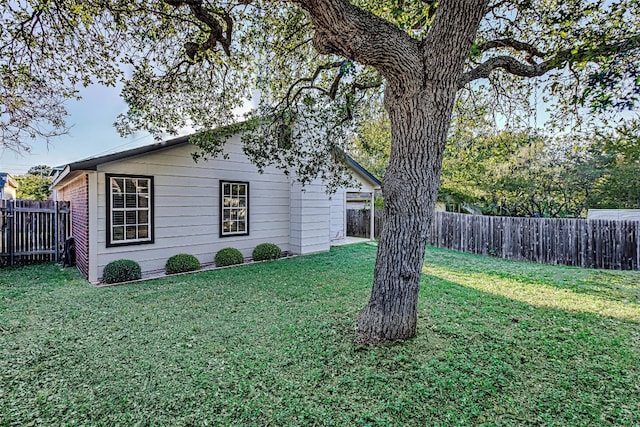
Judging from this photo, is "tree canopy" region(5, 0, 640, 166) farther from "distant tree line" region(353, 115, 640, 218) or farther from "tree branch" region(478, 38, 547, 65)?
"distant tree line" region(353, 115, 640, 218)

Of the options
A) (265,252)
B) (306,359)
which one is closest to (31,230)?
(265,252)

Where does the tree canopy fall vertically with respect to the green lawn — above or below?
above

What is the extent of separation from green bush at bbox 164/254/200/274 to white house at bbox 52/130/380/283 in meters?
0.27

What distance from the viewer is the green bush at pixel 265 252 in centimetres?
862

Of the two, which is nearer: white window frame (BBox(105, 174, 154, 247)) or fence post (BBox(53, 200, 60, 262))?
white window frame (BBox(105, 174, 154, 247))

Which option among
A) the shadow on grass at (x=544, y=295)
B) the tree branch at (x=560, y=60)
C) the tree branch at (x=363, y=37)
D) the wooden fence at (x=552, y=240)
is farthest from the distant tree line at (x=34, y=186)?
the tree branch at (x=560, y=60)

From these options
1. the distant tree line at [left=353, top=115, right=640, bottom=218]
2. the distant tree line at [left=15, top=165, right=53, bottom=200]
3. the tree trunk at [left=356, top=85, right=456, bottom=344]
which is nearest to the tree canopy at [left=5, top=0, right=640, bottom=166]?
the tree trunk at [left=356, top=85, right=456, bottom=344]

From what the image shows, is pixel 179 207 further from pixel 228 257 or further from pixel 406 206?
pixel 406 206

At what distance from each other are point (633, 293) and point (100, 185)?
10485mm

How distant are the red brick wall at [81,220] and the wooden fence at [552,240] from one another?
1124 centimetres

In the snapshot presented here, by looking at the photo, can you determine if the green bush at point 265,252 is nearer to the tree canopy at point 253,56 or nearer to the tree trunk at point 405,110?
the tree canopy at point 253,56

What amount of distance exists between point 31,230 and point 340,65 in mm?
9039

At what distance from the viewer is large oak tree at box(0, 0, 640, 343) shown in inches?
127

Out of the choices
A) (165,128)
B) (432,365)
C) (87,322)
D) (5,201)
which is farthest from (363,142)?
(5,201)
